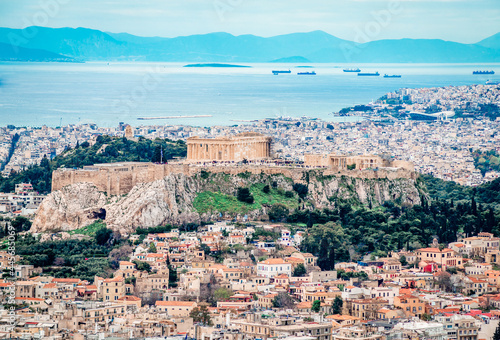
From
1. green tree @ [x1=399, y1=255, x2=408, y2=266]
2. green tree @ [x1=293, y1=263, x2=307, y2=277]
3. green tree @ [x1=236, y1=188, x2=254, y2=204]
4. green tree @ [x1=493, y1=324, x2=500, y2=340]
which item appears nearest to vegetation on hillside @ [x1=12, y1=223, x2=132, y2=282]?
green tree @ [x1=236, y1=188, x2=254, y2=204]

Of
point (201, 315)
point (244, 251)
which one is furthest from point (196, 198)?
point (201, 315)

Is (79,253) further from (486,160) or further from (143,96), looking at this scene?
(143,96)

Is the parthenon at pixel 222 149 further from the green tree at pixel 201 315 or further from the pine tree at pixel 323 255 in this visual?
the green tree at pixel 201 315

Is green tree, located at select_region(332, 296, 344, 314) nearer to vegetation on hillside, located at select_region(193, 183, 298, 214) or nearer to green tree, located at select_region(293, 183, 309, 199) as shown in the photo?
vegetation on hillside, located at select_region(193, 183, 298, 214)

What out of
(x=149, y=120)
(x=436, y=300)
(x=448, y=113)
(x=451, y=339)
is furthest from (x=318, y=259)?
(x=448, y=113)

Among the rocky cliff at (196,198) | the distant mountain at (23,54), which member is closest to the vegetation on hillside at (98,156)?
the rocky cliff at (196,198)

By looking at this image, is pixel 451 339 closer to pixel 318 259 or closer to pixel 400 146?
pixel 318 259
